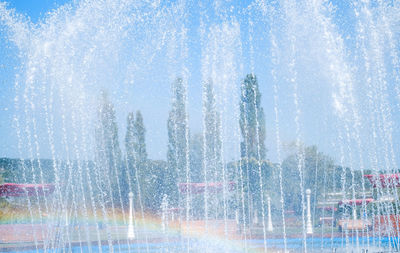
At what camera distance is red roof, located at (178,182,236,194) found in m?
19.2

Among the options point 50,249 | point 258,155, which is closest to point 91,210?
point 258,155

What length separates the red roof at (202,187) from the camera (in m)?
19.2

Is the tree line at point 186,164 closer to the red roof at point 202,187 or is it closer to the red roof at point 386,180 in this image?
the red roof at point 202,187

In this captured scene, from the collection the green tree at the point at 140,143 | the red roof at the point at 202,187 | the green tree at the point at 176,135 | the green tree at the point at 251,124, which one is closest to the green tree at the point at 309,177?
the green tree at the point at 251,124

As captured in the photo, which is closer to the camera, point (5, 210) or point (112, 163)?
point (5, 210)

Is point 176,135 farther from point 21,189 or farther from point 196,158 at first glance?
point 21,189

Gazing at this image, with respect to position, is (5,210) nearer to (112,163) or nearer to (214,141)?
(112,163)

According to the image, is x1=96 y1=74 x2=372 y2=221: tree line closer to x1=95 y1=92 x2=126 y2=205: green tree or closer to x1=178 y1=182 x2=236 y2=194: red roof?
x1=95 y1=92 x2=126 y2=205: green tree

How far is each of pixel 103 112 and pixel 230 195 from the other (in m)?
8.11

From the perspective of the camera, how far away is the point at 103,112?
25047 mm

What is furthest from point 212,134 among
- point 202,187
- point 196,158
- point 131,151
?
point 196,158

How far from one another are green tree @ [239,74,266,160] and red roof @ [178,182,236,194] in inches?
86.7

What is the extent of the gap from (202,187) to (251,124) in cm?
574

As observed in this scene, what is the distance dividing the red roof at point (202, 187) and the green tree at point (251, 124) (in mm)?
2203
